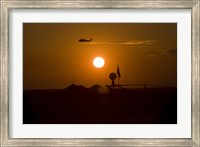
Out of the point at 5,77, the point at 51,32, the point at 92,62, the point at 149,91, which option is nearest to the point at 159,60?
the point at 149,91

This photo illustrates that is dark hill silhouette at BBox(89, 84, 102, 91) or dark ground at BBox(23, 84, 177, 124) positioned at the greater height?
dark hill silhouette at BBox(89, 84, 102, 91)

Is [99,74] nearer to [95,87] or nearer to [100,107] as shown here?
[95,87]

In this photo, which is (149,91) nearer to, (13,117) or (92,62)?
(92,62)

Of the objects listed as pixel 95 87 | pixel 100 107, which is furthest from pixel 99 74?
pixel 100 107

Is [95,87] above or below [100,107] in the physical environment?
above

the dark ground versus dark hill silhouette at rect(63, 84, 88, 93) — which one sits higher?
dark hill silhouette at rect(63, 84, 88, 93)

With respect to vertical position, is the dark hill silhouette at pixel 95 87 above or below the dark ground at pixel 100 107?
above
